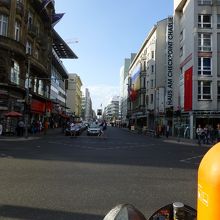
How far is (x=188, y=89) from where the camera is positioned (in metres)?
50.9

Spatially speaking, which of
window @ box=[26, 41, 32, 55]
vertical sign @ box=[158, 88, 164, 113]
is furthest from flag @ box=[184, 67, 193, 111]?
window @ box=[26, 41, 32, 55]

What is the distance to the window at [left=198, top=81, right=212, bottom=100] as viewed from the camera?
161ft

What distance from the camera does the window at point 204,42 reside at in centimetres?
4975

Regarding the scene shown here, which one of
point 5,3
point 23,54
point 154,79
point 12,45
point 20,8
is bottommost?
point 23,54

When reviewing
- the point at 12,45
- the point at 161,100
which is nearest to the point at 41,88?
the point at 161,100

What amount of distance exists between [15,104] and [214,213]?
43.1m

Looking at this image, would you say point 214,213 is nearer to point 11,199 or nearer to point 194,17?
point 11,199

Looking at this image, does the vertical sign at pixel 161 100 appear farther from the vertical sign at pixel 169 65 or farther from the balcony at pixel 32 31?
the balcony at pixel 32 31

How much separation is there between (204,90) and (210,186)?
1879 inches

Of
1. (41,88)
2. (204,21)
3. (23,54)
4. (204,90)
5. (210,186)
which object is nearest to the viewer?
(210,186)

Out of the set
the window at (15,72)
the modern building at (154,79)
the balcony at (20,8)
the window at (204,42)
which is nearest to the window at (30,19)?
the balcony at (20,8)

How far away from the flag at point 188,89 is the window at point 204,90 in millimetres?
1230

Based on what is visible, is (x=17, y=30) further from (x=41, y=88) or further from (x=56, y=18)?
(x=56, y=18)

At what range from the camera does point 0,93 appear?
40.4 meters
